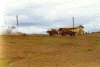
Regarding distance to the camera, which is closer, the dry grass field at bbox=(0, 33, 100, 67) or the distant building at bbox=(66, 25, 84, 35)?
the dry grass field at bbox=(0, 33, 100, 67)

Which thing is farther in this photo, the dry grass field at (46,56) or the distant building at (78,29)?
the distant building at (78,29)

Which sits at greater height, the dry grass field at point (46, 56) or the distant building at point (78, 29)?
the dry grass field at point (46, 56)

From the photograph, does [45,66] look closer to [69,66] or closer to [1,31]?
[69,66]

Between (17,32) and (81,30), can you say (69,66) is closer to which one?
(17,32)

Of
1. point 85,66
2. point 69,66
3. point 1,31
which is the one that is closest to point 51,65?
point 69,66

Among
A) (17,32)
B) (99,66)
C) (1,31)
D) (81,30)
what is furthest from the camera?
(81,30)

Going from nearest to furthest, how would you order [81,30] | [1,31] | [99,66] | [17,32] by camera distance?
[99,66] < [1,31] < [17,32] < [81,30]

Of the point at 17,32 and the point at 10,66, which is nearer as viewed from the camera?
the point at 10,66

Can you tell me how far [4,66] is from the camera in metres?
8.66

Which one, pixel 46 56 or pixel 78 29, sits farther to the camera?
pixel 78 29

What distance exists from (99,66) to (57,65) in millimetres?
1873

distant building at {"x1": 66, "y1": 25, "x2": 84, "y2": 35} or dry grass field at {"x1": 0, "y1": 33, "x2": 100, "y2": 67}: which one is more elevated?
dry grass field at {"x1": 0, "y1": 33, "x2": 100, "y2": 67}

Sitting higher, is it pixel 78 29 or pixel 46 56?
pixel 46 56

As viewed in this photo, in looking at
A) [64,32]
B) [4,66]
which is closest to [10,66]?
[4,66]
